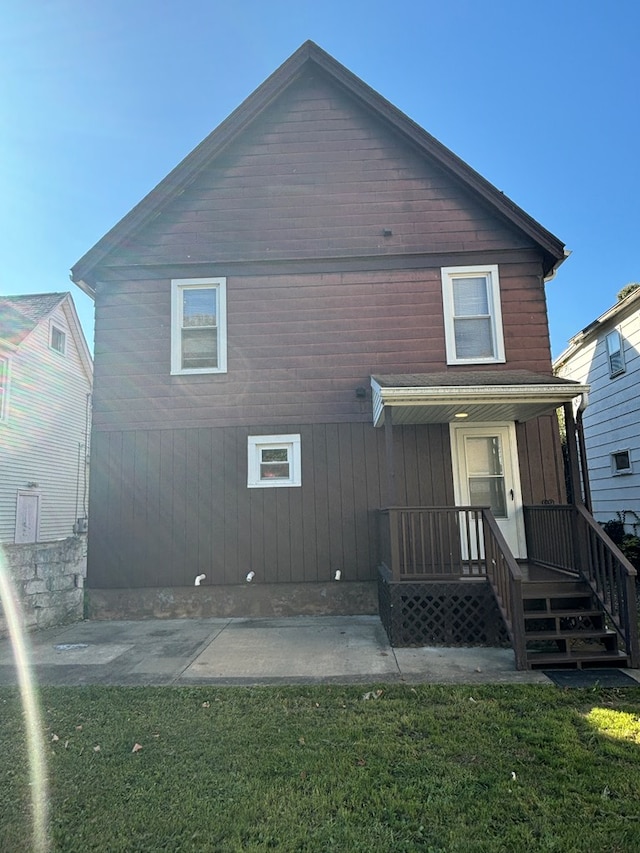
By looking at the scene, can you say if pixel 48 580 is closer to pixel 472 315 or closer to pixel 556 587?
pixel 556 587

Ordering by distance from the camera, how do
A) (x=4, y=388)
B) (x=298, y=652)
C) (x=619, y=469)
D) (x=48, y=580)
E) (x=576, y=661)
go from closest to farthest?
(x=576, y=661), (x=298, y=652), (x=48, y=580), (x=619, y=469), (x=4, y=388)

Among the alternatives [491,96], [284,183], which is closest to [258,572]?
[284,183]

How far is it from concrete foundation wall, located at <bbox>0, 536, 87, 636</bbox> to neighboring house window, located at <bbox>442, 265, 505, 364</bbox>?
6392 mm

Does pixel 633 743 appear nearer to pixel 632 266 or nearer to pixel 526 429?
pixel 526 429

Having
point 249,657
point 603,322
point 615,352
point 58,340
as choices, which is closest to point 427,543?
point 249,657

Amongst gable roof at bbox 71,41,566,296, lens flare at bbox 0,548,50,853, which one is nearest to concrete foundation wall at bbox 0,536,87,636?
lens flare at bbox 0,548,50,853

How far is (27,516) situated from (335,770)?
14748 mm

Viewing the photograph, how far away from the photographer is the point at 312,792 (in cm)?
279

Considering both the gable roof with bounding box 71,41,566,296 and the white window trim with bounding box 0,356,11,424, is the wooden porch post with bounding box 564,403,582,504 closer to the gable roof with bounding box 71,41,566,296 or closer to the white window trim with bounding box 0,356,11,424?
the gable roof with bounding box 71,41,566,296

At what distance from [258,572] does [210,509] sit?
1.18 m

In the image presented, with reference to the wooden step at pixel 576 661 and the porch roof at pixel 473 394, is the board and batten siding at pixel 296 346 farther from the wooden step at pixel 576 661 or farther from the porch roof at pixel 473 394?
the wooden step at pixel 576 661

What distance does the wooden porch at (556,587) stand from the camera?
16.3 ft

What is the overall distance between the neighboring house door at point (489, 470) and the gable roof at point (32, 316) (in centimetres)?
1263

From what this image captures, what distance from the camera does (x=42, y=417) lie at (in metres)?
15.6
